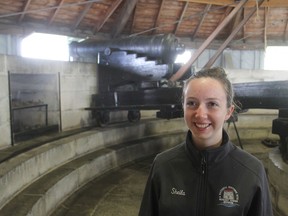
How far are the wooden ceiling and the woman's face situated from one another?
494cm

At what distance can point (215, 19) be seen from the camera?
9.41m

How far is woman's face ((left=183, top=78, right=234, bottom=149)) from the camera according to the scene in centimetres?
119

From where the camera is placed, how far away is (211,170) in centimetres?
121

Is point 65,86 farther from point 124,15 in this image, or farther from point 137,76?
point 124,15

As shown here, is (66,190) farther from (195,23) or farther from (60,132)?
(195,23)

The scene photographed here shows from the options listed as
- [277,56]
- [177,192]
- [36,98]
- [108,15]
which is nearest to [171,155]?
[177,192]

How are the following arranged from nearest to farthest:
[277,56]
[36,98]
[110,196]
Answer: [110,196], [36,98], [277,56]

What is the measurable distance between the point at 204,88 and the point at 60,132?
3.97 meters

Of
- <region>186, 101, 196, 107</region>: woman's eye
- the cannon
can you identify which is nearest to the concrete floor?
the cannon

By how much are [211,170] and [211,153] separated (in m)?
0.07

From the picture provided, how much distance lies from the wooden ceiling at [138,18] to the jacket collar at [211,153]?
4.97 meters

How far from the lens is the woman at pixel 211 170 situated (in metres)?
1.18

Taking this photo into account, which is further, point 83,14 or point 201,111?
point 83,14

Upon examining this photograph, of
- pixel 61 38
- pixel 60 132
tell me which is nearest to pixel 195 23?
pixel 61 38
